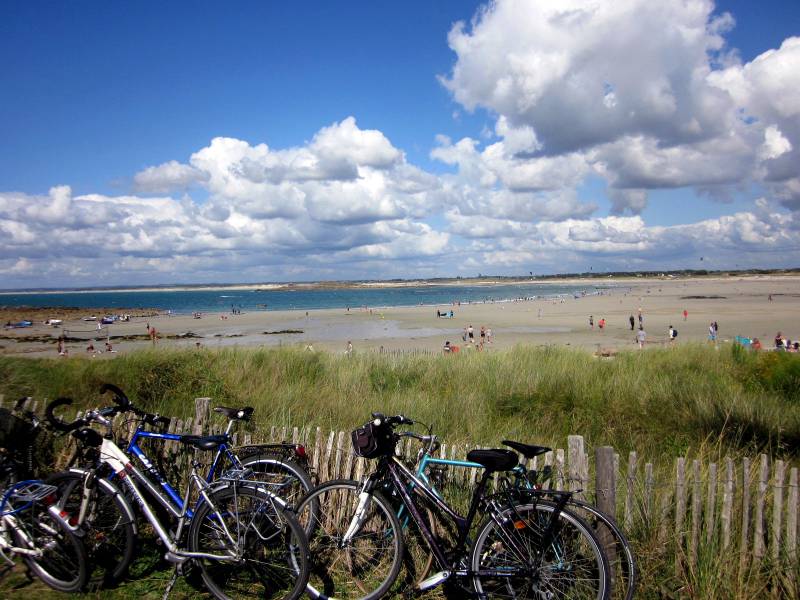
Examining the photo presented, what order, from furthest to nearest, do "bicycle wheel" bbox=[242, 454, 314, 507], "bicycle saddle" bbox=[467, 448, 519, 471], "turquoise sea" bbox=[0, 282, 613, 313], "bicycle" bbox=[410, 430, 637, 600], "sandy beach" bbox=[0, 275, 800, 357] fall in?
"turquoise sea" bbox=[0, 282, 613, 313] → "sandy beach" bbox=[0, 275, 800, 357] → "bicycle wheel" bbox=[242, 454, 314, 507] → "bicycle saddle" bbox=[467, 448, 519, 471] → "bicycle" bbox=[410, 430, 637, 600]

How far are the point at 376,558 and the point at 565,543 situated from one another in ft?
4.61

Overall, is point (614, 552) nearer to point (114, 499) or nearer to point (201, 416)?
point (114, 499)

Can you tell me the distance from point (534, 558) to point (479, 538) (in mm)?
390

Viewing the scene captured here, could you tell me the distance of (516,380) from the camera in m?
9.99

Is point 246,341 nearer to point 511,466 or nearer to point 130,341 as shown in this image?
point 130,341

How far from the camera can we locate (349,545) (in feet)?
12.7

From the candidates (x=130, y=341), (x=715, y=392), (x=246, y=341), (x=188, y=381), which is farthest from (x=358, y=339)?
(x=715, y=392)

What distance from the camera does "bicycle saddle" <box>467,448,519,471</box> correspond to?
355cm

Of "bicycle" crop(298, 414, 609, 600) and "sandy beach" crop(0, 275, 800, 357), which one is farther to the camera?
"sandy beach" crop(0, 275, 800, 357)

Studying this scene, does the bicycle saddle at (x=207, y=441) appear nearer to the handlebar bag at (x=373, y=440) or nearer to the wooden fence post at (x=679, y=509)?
the handlebar bag at (x=373, y=440)

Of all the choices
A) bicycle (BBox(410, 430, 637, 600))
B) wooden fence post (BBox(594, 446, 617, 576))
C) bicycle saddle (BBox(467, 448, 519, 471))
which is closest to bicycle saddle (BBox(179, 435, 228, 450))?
bicycle (BBox(410, 430, 637, 600))

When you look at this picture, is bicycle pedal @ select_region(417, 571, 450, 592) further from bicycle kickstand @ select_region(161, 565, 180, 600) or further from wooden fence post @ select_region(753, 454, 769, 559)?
wooden fence post @ select_region(753, 454, 769, 559)

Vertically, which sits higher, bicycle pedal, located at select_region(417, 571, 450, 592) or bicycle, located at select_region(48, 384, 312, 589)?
bicycle, located at select_region(48, 384, 312, 589)

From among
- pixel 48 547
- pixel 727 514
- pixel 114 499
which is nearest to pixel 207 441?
pixel 114 499
